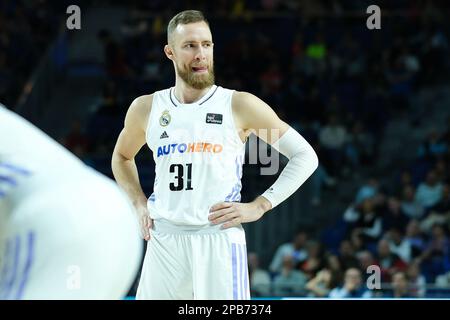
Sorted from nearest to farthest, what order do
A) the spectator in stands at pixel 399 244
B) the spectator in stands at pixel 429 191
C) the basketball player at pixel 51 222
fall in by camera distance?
the basketball player at pixel 51 222, the spectator in stands at pixel 399 244, the spectator in stands at pixel 429 191

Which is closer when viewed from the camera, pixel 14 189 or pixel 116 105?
pixel 14 189

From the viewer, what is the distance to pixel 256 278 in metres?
10.4

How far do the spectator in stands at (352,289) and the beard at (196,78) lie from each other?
4.52 m

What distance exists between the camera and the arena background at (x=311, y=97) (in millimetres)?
11016

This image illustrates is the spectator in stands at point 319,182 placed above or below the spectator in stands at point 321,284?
above

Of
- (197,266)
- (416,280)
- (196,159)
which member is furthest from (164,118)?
(416,280)

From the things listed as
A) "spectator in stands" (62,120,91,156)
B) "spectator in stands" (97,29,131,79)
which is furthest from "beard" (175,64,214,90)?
"spectator in stands" (97,29,131,79)

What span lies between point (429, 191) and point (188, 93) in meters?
6.96

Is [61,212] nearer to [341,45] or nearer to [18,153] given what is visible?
[18,153]

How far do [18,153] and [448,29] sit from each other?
1347cm

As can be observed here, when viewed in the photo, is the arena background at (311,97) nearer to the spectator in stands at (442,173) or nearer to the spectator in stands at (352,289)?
the spectator in stands at (442,173)

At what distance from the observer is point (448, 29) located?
48.5 ft

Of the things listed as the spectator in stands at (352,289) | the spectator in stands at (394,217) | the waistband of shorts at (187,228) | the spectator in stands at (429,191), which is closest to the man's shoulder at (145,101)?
the waistband of shorts at (187,228)
